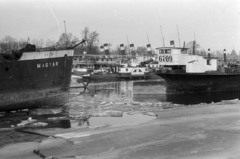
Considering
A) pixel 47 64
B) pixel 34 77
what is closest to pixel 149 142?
pixel 34 77

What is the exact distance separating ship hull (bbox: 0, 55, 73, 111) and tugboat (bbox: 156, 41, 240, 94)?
14919 mm

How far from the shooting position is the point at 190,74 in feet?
92.7

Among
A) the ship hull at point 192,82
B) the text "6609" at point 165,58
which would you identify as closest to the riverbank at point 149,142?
the ship hull at point 192,82

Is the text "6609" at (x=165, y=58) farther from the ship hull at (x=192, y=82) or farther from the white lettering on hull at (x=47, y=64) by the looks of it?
the white lettering on hull at (x=47, y=64)

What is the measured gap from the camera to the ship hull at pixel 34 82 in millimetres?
13914

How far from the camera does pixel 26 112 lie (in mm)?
14180

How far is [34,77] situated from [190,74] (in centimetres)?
1794

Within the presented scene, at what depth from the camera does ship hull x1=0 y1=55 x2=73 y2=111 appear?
45.6 ft

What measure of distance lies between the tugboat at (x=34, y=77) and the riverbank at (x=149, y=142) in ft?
21.8

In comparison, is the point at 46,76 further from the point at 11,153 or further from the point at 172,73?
the point at 172,73

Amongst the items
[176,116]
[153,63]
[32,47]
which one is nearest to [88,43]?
[153,63]

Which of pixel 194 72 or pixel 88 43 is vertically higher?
pixel 88 43

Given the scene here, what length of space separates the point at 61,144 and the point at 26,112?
8528 millimetres

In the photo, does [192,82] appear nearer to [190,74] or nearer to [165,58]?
[190,74]
